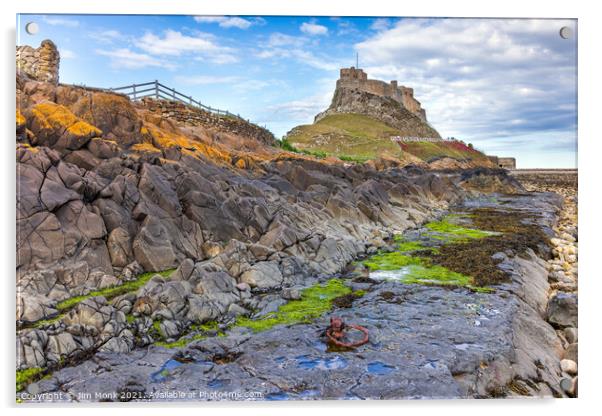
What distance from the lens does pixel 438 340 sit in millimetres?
8039

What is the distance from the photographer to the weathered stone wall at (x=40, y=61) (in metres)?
9.71

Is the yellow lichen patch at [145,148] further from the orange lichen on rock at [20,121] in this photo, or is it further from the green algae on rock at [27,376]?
the green algae on rock at [27,376]

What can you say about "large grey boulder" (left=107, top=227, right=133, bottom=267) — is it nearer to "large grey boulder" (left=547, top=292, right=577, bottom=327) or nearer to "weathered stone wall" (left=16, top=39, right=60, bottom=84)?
"weathered stone wall" (left=16, top=39, right=60, bottom=84)

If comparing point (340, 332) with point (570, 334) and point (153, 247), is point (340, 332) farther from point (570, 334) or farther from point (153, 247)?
point (153, 247)

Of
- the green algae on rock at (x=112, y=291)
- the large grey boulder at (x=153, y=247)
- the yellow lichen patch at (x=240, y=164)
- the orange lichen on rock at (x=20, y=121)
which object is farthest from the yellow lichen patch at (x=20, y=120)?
the yellow lichen patch at (x=240, y=164)

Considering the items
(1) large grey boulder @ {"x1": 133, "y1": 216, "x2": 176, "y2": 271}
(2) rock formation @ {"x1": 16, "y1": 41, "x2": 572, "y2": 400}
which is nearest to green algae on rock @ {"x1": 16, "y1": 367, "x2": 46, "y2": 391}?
(2) rock formation @ {"x1": 16, "y1": 41, "x2": 572, "y2": 400}

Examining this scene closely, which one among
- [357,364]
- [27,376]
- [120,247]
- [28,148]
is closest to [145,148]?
[28,148]

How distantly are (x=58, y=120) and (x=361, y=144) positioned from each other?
55.3 m

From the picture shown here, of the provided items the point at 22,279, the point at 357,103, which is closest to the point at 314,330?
the point at 22,279

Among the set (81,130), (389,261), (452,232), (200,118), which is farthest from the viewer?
(200,118)

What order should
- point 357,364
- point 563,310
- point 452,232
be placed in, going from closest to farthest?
1. point 357,364
2. point 563,310
3. point 452,232

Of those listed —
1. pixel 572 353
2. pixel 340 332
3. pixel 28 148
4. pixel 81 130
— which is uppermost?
pixel 81 130

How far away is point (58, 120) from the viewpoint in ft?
41.5

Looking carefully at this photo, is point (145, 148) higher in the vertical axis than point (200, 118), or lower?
lower
